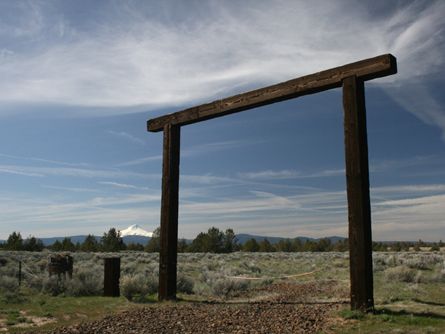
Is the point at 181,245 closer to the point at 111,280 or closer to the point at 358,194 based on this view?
the point at 111,280

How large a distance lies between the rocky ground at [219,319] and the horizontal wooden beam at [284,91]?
438 cm

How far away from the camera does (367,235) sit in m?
7.85

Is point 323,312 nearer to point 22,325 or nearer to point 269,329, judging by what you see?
point 269,329

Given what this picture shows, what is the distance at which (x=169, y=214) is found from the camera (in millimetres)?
11102

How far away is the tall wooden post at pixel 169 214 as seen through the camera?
426 inches

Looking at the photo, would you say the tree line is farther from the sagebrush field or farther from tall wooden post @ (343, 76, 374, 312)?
tall wooden post @ (343, 76, 374, 312)

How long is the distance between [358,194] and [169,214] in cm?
496

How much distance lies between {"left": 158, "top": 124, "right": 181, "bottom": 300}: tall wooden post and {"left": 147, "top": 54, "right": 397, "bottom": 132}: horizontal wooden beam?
46cm

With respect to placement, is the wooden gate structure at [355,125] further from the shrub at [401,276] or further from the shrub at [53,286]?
the shrub at [401,276]

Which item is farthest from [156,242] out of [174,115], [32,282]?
[174,115]

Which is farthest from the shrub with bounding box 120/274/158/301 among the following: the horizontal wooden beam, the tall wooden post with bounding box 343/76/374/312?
the tall wooden post with bounding box 343/76/374/312

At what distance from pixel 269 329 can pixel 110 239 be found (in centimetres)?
6415

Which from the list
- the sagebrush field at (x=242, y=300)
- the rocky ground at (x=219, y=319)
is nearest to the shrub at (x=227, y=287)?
the sagebrush field at (x=242, y=300)

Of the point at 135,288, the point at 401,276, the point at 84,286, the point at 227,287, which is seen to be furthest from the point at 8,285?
the point at 401,276
